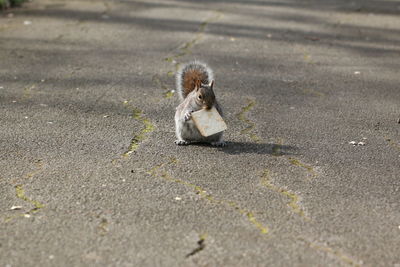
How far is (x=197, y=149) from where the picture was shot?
4633 mm

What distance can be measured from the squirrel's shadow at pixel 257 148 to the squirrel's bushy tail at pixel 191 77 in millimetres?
478

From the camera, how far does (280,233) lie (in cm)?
338

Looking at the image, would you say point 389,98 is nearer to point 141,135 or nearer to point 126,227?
point 141,135

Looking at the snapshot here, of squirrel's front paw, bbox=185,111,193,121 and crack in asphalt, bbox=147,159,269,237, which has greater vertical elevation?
squirrel's front paw, bbox=185,111,193,121

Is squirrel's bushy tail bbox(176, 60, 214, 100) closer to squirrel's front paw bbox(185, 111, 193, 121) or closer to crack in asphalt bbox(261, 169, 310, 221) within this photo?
squirrel's front paw bbox(185, 111, 193, 121)

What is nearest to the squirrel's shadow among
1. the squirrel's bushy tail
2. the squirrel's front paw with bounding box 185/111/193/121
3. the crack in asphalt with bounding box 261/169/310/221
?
the squirrel's front paw with bounding box 185/111/193/121

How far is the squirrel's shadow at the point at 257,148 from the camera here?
4582mm

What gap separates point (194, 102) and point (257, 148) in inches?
21.6

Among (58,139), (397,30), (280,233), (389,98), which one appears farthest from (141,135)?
(397,30)

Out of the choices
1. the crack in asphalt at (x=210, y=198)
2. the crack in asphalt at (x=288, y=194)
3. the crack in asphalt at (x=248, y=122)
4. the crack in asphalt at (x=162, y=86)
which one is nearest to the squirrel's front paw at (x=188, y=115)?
the crack in asphalt at (x=210, y=198)

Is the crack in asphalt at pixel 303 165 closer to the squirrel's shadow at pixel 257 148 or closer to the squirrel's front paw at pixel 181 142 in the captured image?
the squirrel's shadow at pixel 257 148

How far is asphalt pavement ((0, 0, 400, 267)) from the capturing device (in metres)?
3.27

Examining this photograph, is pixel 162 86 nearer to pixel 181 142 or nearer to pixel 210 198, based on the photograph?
pixel 181 142

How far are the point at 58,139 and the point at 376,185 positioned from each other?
2.24m
